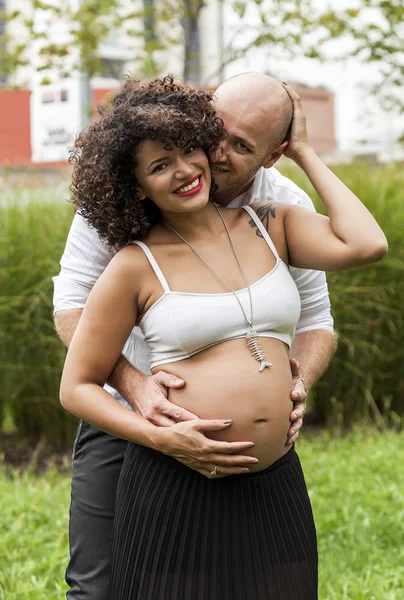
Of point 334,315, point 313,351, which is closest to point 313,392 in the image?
point 334,315

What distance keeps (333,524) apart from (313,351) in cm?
224

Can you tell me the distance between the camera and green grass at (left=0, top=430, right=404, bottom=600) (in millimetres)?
3934

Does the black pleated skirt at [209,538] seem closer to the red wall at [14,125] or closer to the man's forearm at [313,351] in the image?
the man's forearm at [313,351]

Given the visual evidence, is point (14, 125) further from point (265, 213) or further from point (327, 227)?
point (327, 227)

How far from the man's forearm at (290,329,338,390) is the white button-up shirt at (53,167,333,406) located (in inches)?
1.1

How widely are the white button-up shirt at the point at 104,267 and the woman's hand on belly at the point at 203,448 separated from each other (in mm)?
469

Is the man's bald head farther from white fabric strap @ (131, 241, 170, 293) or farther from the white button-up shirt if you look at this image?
white fabric strap @ (131, 241, 170, 293)

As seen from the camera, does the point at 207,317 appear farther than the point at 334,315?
No

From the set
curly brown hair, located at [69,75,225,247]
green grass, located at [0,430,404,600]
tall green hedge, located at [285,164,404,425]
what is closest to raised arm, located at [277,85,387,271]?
curly brown hair, located at [69,75,225,247]

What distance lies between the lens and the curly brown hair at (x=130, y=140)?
2.17 m

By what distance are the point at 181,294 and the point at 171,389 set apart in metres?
0.23

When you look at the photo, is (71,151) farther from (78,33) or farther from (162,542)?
(78,33)

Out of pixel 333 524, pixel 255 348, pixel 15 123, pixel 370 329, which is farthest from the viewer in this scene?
pixel 15 123

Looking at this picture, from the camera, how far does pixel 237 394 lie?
2.16 m
